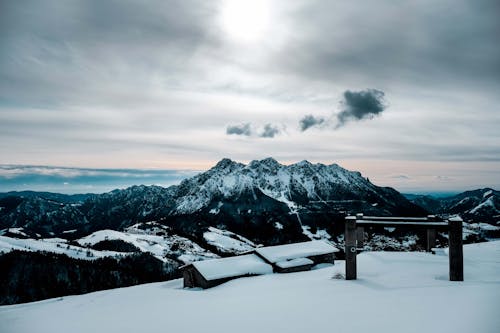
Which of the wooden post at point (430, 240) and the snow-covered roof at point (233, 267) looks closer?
the wooden post at point (430, 240)

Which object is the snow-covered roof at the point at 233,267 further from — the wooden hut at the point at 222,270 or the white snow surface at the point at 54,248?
the white snow surface at the point at 54,248

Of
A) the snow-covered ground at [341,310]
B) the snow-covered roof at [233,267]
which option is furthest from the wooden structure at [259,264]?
the snow-covered ground at [341,310]

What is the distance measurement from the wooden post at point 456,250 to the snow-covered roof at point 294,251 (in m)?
10.6

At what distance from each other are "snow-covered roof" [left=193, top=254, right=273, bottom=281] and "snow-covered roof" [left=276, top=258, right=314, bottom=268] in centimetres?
65

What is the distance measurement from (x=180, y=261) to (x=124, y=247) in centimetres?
4881

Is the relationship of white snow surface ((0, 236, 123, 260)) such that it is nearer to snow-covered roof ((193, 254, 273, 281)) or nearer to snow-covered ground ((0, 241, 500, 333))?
snow-covered roof ((193, 254, 273, 281))

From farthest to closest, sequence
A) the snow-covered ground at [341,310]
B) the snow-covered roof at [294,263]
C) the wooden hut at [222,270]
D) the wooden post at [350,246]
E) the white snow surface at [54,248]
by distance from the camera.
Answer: the white snow surface at [54,248]
the snow-covered roof at [294,263]
the wooden hut at [222,270]
the wooden post at [350,246]
the snow-covered ground at [341,310]

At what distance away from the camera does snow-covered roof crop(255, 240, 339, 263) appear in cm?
1927

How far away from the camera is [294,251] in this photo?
66.8ft

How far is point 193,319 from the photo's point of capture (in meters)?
7.65

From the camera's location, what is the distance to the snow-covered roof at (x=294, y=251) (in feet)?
63.2

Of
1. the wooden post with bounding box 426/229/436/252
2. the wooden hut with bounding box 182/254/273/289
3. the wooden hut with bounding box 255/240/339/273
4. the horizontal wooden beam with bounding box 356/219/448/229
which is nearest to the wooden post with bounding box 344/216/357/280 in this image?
the horizontal wooden beam with bounding box 356/219/448/229

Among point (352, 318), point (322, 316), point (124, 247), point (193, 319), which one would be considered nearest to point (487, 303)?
point (352, 318)

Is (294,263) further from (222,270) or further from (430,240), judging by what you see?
(430,240)
